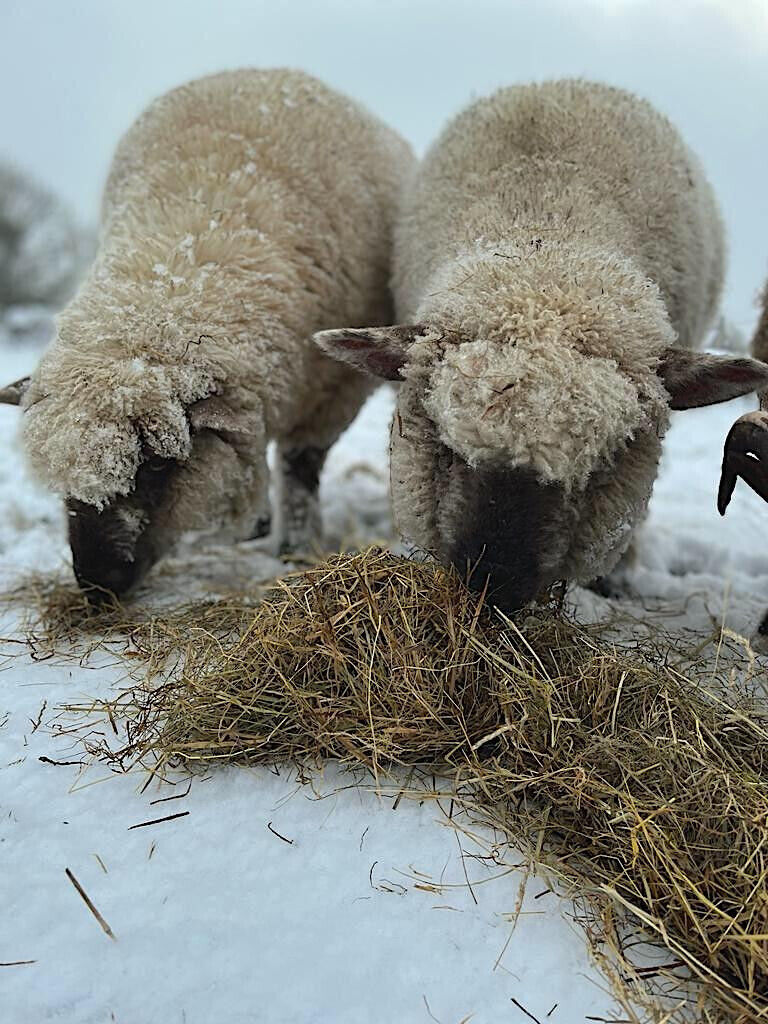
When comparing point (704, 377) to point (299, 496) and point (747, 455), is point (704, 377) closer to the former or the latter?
point (747, 455)

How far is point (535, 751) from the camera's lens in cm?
212

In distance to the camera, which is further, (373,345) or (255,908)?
(373,345)

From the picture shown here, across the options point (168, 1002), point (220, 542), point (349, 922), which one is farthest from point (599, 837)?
A: point (220, 542)

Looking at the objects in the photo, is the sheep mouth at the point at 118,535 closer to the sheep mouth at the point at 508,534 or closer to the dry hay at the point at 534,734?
the dry hay at the point at 534,734

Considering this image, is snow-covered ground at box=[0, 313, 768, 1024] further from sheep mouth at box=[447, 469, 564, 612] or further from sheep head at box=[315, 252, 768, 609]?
sheep head at box=[315, 252, 768, 609]

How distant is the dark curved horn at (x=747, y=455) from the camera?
2351 mm

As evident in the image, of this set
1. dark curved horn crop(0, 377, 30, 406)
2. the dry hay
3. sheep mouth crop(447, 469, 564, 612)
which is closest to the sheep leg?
dark curved horn crop(0, 377, 30, 406)

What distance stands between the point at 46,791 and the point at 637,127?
336cm

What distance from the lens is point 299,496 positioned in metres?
4.62

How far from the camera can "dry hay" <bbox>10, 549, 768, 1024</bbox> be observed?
5.66 feet

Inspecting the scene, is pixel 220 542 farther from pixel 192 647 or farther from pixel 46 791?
pixel 46 791

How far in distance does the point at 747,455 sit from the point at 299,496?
271cm

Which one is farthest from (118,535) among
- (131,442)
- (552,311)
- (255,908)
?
(552,311)

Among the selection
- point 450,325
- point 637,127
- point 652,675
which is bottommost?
point 652,675
